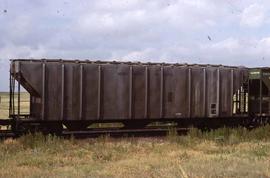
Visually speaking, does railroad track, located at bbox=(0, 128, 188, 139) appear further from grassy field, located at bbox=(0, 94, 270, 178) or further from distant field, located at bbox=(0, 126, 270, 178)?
distant field, located at bbox=(0, 126, 270, 178)

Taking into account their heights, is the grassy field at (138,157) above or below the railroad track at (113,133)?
below

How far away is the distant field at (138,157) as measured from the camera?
1110 centimetres

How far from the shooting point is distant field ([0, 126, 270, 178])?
36.4 ft

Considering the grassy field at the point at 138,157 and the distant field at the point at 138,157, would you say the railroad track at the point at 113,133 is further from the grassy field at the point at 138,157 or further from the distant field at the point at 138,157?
the distant field at the point at 138,157

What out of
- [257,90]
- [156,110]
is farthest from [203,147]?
[257,90]

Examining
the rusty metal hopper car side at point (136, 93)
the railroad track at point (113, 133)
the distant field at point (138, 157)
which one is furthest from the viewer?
the rusty metal hopper car side at point (136, 93)

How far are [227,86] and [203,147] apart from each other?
28.0 ft

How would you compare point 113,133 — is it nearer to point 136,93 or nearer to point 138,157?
point 136,93

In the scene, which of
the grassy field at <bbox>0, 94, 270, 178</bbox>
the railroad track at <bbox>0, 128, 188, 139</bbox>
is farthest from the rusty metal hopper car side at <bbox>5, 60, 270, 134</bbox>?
the grassy field at <bbox>0, 94, 270, 178</bbox>

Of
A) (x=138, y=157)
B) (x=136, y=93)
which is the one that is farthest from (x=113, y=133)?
(x=138, y=157)

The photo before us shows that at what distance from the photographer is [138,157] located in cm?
1410

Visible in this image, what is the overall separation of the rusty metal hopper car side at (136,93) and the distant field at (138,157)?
96.8 inches

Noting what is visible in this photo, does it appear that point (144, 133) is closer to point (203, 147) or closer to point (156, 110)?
point (156, 110)

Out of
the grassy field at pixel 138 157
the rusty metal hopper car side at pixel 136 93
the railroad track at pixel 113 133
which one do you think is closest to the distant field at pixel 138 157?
the grassy field at pixel 138 157
